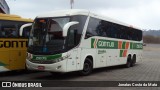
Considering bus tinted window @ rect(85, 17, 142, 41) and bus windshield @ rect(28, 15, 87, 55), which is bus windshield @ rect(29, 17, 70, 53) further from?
bus tinted window @ rect(85, 17, 142, 41)

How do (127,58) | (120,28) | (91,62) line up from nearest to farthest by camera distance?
(91,62)
(120,28)
(127,58)

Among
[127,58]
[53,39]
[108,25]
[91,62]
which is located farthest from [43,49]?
[127,58]

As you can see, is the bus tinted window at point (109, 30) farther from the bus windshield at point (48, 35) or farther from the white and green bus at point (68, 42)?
the bus windshield at point (48, 35)

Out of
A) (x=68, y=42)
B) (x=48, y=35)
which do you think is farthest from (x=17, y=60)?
(x=68, y=42)

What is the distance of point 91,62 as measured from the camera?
754 inches

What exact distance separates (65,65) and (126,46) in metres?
9.64

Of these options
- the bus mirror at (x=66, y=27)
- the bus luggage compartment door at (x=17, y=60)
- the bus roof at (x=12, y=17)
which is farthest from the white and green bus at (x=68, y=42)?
the bus roof at (x=12, y=17)

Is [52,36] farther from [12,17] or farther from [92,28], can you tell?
[92,28]

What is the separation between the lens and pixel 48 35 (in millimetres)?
16875

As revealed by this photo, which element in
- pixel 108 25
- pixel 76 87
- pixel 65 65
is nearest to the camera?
pixel 76 87

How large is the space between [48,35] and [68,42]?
98cm

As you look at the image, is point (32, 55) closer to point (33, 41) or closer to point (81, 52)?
point (33, 41)

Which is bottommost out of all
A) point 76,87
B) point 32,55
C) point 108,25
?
point 76,87

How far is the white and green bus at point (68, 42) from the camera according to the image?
16.5 metres
